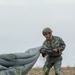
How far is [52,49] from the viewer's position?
1094 centimetres

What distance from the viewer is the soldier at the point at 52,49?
35.7ft

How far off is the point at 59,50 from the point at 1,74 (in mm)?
1551

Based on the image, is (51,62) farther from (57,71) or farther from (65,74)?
(65,74)

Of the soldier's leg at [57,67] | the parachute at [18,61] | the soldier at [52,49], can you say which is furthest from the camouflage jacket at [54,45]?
the parachute at [18,61]

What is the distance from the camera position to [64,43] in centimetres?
1107

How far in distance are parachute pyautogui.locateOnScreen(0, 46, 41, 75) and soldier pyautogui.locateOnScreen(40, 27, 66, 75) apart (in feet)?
0.80

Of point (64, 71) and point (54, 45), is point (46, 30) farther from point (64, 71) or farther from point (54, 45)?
point (64, 71)

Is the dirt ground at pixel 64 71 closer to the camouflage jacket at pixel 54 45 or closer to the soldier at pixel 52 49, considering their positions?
the soldier at pixel 52 49

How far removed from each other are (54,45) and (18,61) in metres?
0.91

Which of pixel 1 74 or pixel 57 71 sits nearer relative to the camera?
pixel 1 74

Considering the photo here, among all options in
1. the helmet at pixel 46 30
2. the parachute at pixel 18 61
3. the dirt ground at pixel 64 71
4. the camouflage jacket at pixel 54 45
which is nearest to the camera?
the parachute at pixel 18 61

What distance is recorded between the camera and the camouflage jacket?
10945 millimetres

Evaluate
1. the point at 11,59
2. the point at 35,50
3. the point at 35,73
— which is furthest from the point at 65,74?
the point at 11,59

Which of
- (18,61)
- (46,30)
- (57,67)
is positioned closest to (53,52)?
(57,67)
